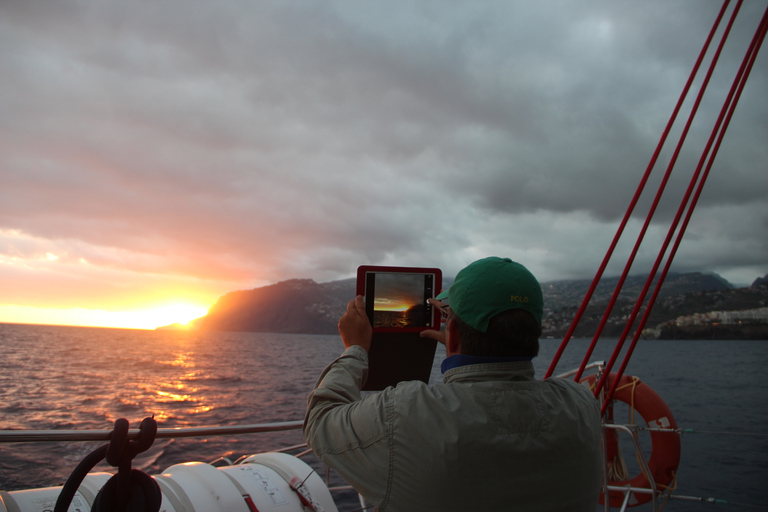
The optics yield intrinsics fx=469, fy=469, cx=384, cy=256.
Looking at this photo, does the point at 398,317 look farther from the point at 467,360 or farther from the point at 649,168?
the point at 649,168

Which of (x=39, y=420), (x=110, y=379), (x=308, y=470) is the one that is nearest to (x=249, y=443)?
(x=39, y=420)

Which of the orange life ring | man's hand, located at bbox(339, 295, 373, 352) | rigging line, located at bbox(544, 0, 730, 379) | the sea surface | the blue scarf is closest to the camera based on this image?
the blue scarf

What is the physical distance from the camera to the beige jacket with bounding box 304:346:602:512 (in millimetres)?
1176

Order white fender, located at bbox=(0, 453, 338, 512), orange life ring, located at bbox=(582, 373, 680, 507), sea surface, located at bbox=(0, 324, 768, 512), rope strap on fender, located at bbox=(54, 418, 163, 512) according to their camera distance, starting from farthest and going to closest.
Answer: sea surface, located at bbox=(0, 324, 768, 512) → orange life ring, located at bbox=(582, 373, 680, 507) → white fender, located at bbox=(0, 453, 338, 512) → rope strap on fender, located at bbox=(54, 418, 163, 512)

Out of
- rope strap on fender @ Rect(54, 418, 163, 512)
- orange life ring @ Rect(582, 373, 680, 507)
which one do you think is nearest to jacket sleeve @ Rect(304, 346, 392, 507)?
rope strap on fender @ Rect(54, 418, 163, 512)

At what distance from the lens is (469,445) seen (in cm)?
117

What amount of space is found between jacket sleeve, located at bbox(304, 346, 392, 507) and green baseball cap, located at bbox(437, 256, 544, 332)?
0.33 meters

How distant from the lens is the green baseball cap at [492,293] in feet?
4.35

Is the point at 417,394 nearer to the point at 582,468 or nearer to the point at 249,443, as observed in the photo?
the point at 582,468

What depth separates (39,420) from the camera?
14742mm

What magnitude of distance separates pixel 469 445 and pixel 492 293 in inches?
16.2

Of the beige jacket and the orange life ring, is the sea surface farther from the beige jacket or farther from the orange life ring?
the beige jacket

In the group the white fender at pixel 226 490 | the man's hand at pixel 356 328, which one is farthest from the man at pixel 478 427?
the white fender at pixel 226 490

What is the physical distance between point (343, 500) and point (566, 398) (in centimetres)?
876
